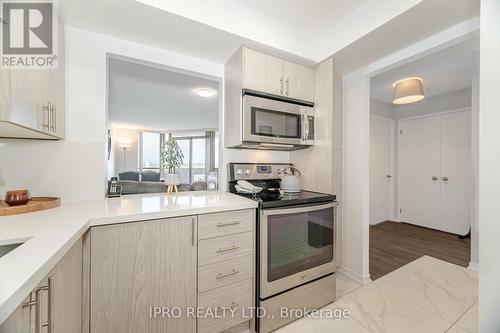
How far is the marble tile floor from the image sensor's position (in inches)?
59.1

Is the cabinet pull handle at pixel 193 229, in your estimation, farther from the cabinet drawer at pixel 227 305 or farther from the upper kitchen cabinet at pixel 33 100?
the upper kitchen cabinet at pixel 33 100

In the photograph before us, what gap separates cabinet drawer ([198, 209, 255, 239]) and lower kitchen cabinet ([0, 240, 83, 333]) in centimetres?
59

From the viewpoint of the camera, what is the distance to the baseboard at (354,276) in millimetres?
2058

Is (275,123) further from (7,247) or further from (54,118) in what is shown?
(7,247)

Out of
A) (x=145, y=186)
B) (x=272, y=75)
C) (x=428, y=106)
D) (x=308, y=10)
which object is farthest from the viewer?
(x=428, y=106)

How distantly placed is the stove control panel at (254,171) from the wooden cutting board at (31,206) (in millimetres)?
1255

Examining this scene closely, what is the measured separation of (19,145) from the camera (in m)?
1.32

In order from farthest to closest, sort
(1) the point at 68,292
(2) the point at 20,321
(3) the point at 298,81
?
(3) the point at 298,81
(1) the point at 68,292
(2) the point at 20,321

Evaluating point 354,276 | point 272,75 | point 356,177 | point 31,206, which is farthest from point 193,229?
point 354,276

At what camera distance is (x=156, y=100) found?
307 cm

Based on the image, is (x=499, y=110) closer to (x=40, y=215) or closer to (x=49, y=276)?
(x=49, y=276)

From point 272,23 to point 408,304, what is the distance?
2659 millimetres

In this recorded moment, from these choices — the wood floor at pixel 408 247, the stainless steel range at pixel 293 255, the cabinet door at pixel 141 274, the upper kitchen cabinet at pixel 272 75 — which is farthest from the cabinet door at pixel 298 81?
the wood floor at pixel 408 247

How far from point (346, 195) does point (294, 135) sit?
0.94 m
